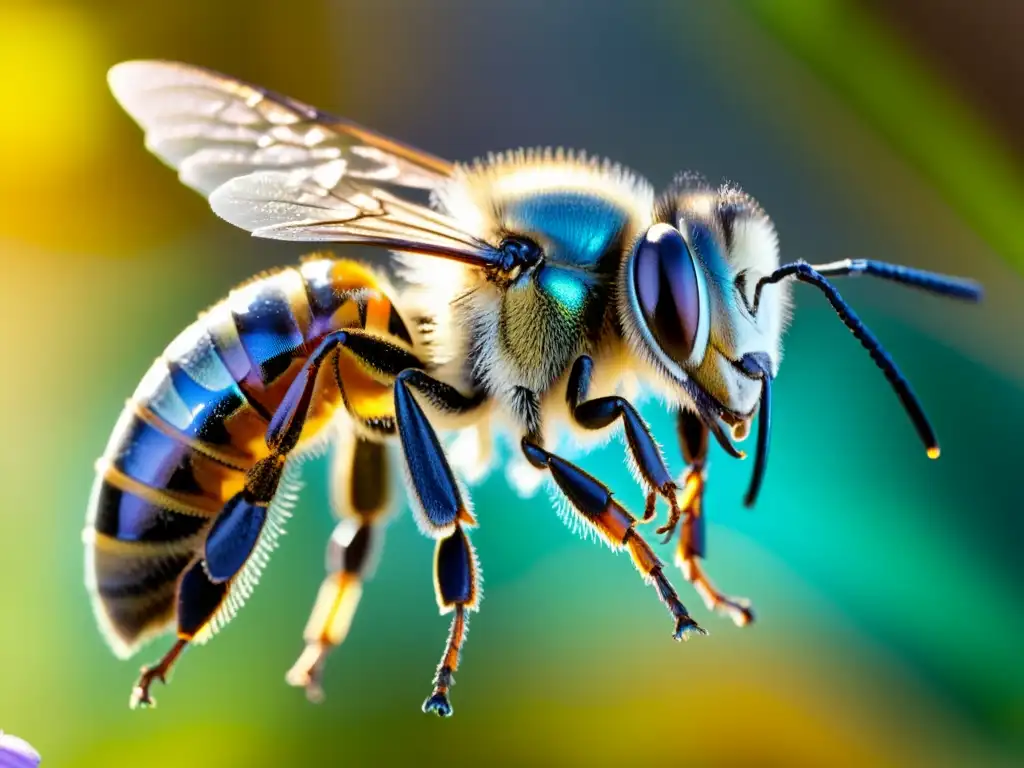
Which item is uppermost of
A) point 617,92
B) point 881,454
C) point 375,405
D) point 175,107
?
point 617,92

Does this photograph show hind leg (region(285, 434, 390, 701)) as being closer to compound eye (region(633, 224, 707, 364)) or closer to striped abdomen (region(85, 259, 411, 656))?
striped abdomen (region(85, 259, 411, 656))

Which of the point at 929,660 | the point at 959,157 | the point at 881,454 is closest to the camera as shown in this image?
the point at 929,660

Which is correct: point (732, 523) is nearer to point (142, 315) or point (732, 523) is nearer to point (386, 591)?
point (386, 591)

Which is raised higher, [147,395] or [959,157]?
[959,157]

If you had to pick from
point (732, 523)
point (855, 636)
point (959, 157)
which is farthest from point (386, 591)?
point (959, 157)

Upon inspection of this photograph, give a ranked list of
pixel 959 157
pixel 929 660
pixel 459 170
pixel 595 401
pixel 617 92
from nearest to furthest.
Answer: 1. pixel 595 401
2. pixel 459 170
3. pixel 929 660
4. pixel 959 157
5. pixel 617 92

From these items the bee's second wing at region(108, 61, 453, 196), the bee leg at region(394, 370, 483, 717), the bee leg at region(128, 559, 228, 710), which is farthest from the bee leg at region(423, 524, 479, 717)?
the bee's second wing at region(108, 61, 453, 196)

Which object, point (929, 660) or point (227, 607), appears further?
point (929, 660)
